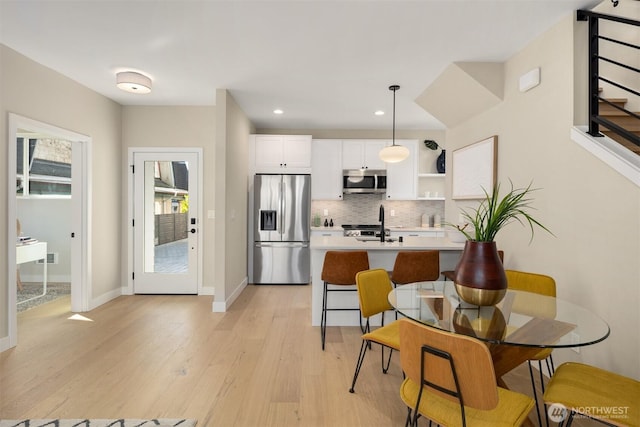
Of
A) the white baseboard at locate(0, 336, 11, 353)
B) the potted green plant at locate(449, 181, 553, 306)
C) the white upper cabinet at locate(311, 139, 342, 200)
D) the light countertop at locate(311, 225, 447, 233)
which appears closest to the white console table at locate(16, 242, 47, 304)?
the white baseboard at locate(0, 336, 11, 353)

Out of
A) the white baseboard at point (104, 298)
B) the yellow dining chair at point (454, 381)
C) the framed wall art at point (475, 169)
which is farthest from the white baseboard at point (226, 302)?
the framed wall art at point (475, 169)

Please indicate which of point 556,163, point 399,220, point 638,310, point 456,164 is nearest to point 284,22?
point 556,163

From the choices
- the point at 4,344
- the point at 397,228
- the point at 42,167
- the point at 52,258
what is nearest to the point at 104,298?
the point at 4,344

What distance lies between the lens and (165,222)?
482 cm

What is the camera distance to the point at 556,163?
257 centimetres

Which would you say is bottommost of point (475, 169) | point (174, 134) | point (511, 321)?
point (511, 321)

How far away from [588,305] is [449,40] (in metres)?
2.30

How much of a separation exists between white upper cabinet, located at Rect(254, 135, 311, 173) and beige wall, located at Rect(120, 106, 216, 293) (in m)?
1.02

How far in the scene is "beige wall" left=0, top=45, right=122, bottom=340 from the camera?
2963 mm

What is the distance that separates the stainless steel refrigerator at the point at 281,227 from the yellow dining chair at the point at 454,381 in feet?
13.4

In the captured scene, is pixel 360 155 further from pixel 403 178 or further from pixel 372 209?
pixel 372 209

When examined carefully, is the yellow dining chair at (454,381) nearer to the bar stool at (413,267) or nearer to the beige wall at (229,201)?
the bar stool at (413,267)

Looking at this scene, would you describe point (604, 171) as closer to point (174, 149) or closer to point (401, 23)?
point (401, 23)

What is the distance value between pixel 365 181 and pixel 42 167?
5233 mm
